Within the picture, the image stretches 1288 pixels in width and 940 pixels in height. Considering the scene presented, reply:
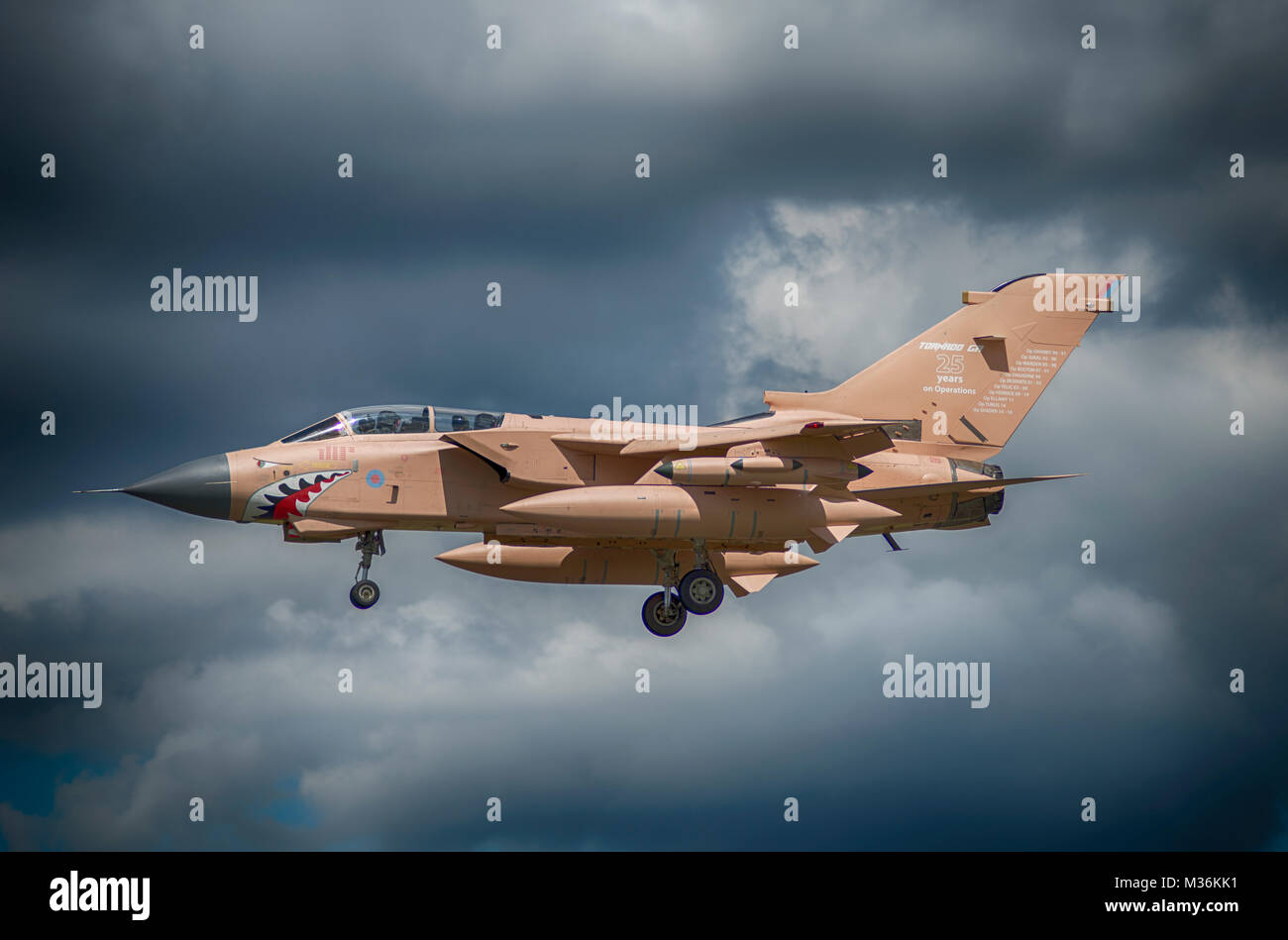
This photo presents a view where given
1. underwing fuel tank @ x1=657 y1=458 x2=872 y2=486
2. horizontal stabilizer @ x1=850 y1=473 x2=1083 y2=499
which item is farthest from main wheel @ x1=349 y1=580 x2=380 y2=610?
horizontal stabilizer @ x1=850 y1=473 x2=1083 y2=499

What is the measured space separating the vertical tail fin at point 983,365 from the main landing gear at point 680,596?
4.79 m

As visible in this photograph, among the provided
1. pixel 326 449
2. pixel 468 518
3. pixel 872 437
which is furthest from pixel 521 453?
pixel 872 437

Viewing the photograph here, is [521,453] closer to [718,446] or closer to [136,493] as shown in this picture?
[718,446]

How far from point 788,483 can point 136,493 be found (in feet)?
43.9

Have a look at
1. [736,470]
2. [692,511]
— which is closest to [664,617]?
[692,511]

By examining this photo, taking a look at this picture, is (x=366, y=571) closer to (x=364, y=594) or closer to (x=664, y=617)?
(x=364, y=594)

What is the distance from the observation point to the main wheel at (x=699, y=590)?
3294 centimetres

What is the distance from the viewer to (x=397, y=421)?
31.7 metres

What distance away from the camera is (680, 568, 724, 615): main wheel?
1297 inches

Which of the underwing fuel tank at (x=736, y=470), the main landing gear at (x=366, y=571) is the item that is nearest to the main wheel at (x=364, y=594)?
the main landing gear at (x=366, y=571)

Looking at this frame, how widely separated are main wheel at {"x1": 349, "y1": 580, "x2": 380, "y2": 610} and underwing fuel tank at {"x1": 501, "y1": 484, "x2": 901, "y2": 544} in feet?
11.2

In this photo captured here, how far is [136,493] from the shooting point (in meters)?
30.3

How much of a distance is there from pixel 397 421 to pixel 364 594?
373 centimetres

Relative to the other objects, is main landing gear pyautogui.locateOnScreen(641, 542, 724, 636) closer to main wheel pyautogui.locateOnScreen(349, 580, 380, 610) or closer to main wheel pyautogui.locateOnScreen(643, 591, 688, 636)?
main wheel pyautogui.locateOnScreen(643, 591, 688, 636)
